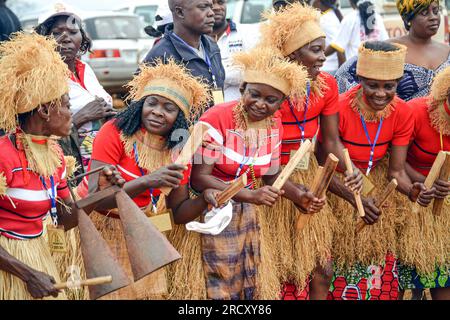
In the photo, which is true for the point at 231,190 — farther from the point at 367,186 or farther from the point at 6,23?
the point at 6,23

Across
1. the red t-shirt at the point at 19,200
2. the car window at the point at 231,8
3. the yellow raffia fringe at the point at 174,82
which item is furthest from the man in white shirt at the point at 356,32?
the car window at the point at 231,8

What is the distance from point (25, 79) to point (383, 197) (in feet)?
8.09

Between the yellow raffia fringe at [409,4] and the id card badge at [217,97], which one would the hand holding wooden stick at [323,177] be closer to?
the id card badge at [217,97]

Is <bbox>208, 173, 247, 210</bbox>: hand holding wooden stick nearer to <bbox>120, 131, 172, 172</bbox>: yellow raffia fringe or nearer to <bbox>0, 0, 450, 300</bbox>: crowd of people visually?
<bbox>0, 0, 450, 300</bbox>: crowd of people

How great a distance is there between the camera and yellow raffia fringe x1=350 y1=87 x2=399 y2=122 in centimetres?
546

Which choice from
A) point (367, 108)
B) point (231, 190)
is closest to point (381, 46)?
point (367, 108)

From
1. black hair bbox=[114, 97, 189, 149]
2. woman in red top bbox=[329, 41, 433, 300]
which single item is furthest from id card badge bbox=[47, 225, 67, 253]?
woman in red top bbox=[329, 41, 433, 300]

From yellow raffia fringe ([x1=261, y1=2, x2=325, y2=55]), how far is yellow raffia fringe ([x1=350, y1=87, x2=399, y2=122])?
557 mm

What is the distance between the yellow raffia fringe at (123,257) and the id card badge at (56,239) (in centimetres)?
47

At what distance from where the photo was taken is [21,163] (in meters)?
4.06

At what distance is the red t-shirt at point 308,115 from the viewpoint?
5.26 m

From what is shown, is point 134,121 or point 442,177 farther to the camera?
point 442,177

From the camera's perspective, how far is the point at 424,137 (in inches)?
221
